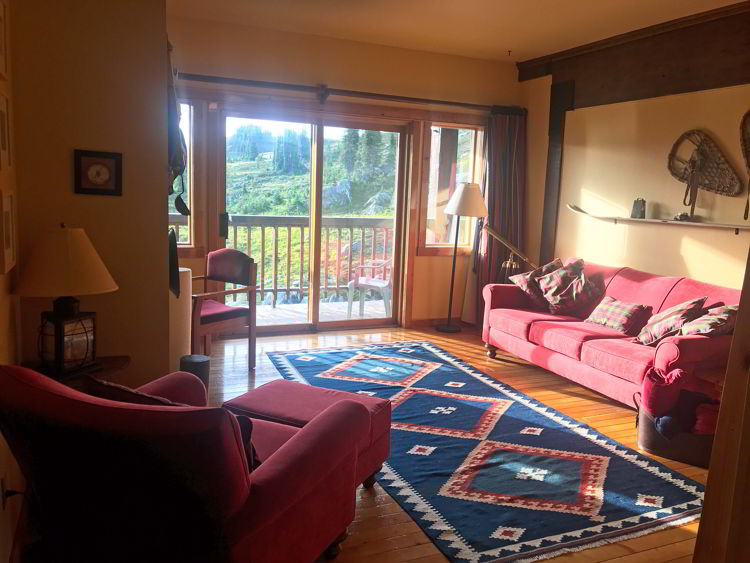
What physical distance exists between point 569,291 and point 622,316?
0.58m

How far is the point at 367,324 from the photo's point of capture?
594cm

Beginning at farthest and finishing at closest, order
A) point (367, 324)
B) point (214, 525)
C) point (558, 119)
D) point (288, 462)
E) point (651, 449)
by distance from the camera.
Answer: point (367, 324) → point (558, 119) → point (651, 449) → point (288, 462) → point (214, 525)

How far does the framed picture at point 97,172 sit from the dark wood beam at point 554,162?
411cm

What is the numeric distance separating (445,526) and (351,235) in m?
3.74

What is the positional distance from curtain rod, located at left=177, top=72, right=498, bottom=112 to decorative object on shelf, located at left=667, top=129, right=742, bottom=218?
1966 millimetres

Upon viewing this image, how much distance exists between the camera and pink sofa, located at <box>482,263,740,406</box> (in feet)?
10.5

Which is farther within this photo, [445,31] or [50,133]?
[445,31]

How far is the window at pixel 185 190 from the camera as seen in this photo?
491cm

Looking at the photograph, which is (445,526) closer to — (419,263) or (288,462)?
(288,462)

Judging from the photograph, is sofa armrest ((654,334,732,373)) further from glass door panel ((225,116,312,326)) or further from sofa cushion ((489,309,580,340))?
glass door panel ((225,116,312,326))

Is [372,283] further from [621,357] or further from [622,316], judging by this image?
[621,357]

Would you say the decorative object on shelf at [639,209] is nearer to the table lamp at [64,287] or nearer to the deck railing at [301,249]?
the deck railing at [301,249]

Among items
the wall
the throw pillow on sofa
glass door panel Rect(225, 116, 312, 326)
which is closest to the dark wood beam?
the throw pillow on sofa

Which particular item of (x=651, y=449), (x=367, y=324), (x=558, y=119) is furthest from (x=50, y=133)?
(x=558, y=119)
